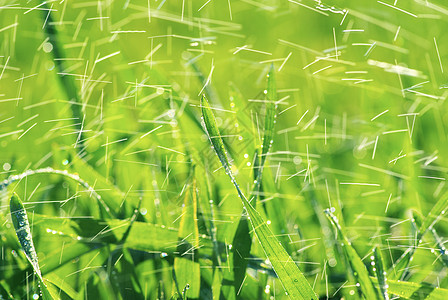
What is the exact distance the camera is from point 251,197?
0.66m

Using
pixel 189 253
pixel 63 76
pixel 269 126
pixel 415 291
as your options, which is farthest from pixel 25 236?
pixel 63 76

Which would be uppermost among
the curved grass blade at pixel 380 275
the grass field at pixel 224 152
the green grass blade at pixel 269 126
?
the green grass blade at pixel 269 126

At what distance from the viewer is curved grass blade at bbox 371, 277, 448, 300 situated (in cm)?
57

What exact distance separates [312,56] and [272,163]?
442 millimetres

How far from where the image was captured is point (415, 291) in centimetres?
58

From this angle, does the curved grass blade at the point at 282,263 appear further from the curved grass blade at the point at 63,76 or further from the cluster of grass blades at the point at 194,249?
the curved grass blade at the point at 63,76

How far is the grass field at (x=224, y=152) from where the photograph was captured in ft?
2.10

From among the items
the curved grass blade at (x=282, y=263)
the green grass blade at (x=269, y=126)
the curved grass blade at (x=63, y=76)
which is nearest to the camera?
the curved grass blade at (x=282, y=263)

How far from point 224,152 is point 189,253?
137mm

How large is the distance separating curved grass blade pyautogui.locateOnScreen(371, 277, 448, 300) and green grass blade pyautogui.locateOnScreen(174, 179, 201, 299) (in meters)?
0.20

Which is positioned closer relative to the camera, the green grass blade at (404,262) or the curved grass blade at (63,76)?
the green grass blade at (404,262)

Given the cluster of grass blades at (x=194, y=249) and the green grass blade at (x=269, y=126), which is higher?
the green grass blade at (x=269, y=126)

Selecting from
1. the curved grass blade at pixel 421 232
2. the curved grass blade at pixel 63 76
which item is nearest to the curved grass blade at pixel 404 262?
the curved grass blade at pixel 421 232

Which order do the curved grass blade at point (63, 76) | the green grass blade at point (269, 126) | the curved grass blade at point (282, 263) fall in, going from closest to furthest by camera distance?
the curved grass blade at point (282, 263) → the green grass blade at point (269, 126) → the curved grass blade at point (63, 76)
